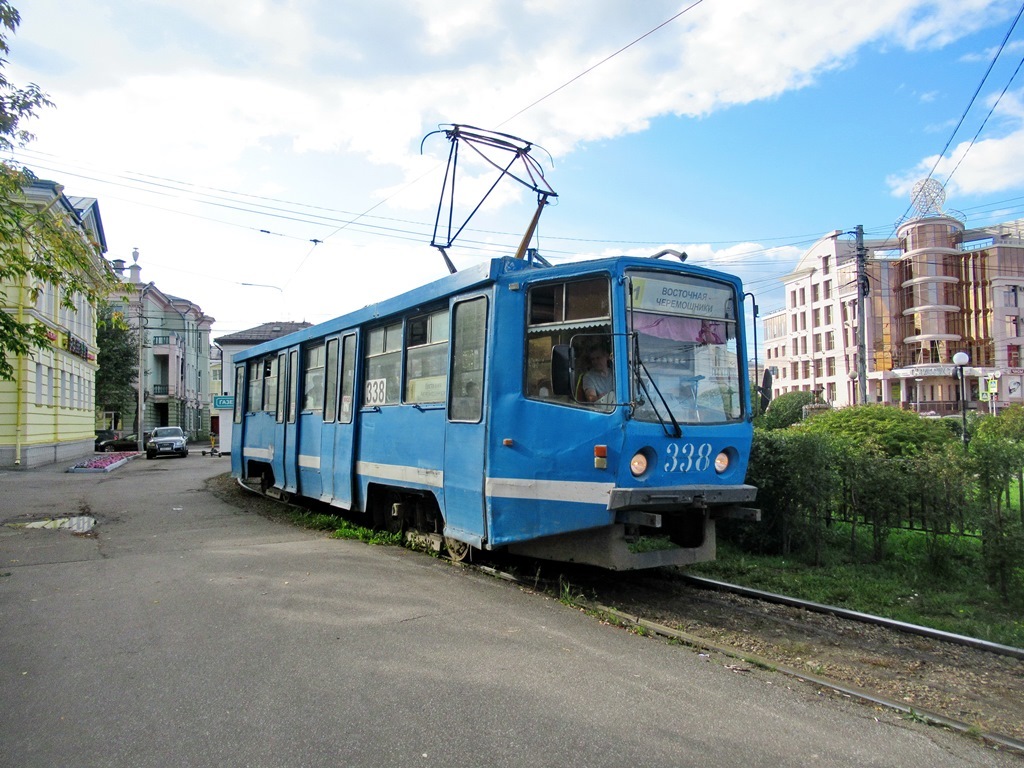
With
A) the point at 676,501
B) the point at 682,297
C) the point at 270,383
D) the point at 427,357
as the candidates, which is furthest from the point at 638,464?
the point at 270,383

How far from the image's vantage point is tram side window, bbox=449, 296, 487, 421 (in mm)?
7086

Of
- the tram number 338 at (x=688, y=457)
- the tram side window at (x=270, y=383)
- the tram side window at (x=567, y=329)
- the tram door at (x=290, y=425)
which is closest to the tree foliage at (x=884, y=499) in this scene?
the tram number 338 at (x=688, y=457)

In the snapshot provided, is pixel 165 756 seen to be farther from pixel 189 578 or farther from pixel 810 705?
pixel 189 578

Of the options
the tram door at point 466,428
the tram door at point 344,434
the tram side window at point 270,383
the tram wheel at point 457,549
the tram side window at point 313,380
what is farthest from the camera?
the tram side window at point 270,383

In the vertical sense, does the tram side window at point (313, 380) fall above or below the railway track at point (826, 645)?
above

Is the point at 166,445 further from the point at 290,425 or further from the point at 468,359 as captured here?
the point at 468,359

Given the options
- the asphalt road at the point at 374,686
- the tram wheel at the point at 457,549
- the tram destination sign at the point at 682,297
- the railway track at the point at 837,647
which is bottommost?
the railway track at the point at 837,647

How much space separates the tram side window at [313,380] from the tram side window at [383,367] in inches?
69.7

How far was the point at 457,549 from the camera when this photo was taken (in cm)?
808

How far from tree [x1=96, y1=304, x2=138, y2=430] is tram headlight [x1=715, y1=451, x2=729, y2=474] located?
52.0 meters

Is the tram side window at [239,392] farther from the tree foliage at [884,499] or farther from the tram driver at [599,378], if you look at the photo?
the tram driver at [599,378]

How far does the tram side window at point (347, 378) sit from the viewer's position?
32.9 ft

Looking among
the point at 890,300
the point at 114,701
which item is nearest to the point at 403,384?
the point at 114,701

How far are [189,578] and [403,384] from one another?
2994mm
